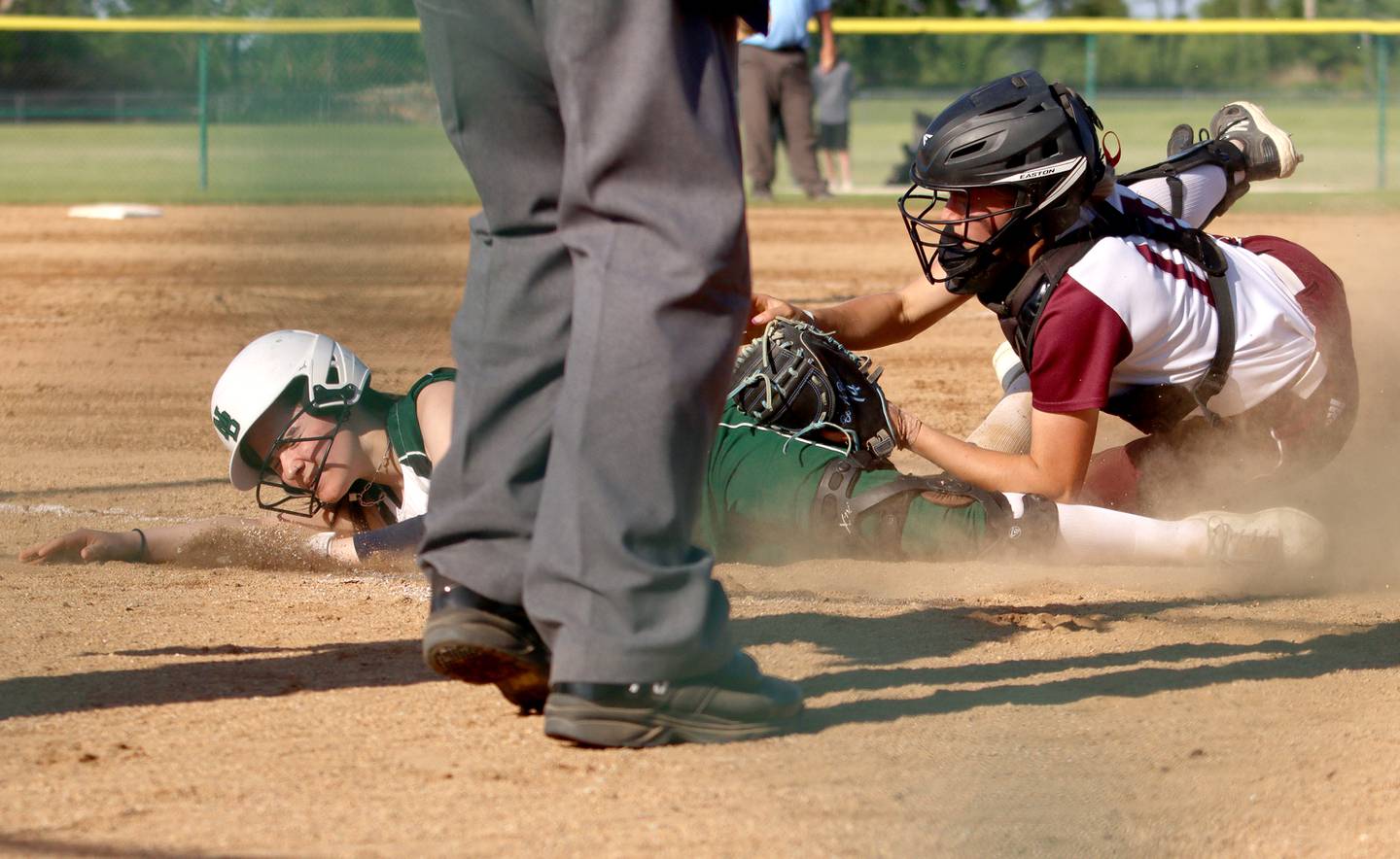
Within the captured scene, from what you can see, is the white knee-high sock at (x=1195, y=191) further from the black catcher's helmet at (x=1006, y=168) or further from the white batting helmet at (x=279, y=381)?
the white batting helmet at (x=279, y=381)

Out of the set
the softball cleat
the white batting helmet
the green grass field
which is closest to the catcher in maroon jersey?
the softball cleat

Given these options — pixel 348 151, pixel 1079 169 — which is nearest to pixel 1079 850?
pixel 1079 169

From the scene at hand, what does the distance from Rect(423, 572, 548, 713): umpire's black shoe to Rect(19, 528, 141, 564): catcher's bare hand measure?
186cm

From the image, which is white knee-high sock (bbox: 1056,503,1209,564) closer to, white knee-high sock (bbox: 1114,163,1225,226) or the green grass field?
white knee-high sock (bbox: 1114,163,1225,226)

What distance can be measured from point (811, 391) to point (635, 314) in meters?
2.05

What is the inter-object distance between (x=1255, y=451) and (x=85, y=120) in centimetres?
1787

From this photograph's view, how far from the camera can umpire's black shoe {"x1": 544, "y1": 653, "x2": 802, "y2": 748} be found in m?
2.36

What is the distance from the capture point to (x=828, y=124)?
17.7 meters

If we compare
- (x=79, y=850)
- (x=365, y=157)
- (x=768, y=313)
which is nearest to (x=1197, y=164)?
(x=768, y=313)

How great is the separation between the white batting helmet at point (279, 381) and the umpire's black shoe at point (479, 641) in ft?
5.59

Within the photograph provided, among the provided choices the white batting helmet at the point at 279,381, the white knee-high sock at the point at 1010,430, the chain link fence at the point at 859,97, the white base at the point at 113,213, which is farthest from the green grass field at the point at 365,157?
the white knee-high sock at the point at 1010,430

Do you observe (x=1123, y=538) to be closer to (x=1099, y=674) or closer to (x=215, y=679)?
(x=1099, y=674)

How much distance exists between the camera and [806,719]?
2646 millimetres

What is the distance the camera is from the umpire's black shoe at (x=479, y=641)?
240 centimetres
